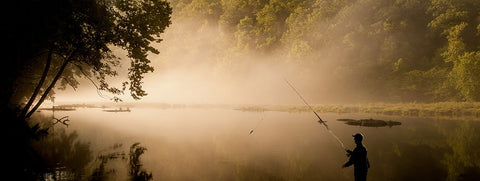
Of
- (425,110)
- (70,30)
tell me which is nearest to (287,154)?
(70,30)

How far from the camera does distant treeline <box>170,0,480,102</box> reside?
54156 millimetres

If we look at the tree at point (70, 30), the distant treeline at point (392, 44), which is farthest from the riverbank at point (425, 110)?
the tree at point (70, 30)

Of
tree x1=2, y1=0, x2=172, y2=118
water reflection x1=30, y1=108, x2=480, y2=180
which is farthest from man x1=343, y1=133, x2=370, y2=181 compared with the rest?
tree x1=2, y1=0, x2=172, y2=118

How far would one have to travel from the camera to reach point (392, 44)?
62.2 meters

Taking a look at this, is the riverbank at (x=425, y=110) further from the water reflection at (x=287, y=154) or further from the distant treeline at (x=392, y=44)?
the water reflection at (x=287, y=154)

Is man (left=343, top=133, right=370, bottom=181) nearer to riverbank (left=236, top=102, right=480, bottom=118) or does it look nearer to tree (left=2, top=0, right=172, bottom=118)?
tree (left=2, top=0, right=172, bottom=118)

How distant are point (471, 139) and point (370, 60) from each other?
43.8 meters

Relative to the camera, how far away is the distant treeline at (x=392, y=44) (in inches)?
2132

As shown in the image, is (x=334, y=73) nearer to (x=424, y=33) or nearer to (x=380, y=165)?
(x=424, y=33)

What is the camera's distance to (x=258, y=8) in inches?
3617

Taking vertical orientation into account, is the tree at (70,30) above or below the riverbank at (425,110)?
above

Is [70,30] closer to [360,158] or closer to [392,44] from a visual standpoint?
[360,158]

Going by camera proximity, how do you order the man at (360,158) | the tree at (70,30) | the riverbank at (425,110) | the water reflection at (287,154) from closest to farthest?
the man at (360,158) → the water reflection at (287,154) → the tree at (70,30) → the riverbank at (425,110)

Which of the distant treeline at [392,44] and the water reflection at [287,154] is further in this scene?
the distant treeline at [392,44]
